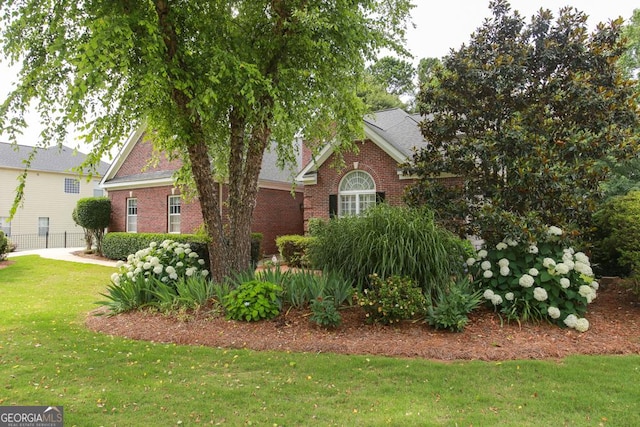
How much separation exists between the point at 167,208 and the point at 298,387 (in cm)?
1500

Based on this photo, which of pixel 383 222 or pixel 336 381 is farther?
pixel 383 222

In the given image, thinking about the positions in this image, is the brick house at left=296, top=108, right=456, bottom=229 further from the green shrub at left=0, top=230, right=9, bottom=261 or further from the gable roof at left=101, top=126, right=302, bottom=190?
the green shrub at left=0, top=230, right=9, bottom=261

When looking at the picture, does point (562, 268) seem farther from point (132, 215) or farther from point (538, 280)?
point (132, 215)

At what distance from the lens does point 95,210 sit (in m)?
18.2

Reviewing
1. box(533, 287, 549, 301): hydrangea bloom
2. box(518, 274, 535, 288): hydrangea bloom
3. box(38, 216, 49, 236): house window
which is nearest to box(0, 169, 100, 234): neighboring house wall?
box(38, 216, 49, 236): house window

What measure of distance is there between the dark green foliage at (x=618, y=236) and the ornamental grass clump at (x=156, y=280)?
7.02 metres

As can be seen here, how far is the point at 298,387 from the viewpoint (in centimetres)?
387

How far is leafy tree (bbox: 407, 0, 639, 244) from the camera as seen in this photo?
6.92 metres

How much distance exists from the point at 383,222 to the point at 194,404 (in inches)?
147

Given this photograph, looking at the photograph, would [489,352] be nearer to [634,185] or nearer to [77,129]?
[77,129]

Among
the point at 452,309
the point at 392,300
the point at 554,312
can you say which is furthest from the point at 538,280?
the point at 392,300

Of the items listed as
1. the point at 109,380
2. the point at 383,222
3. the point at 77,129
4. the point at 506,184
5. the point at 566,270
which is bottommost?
the point at 109,380

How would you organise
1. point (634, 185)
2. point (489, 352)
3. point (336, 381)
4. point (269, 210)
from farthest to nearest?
point (269, 210), point (634, 185), point (489, 352), point (336, 381)

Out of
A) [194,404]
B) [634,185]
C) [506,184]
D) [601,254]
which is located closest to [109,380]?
[194,404]
